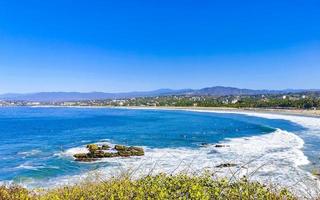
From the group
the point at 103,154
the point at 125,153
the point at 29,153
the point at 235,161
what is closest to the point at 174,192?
the point at 235,161

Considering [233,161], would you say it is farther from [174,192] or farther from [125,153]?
[174,192]

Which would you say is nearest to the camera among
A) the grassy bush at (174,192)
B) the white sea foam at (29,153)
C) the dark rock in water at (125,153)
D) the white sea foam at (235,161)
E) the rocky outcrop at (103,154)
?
the grassy bush at (174,192)

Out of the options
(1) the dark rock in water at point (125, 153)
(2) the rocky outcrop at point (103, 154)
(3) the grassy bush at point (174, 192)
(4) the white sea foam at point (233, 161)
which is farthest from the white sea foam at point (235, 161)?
(3) the grassy bush at point (174, 192)

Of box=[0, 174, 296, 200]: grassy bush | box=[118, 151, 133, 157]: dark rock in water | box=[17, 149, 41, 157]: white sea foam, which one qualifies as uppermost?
box=[0, 174, 296, 200]: grassy bush

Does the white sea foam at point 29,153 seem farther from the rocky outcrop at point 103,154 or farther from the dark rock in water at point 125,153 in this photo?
the dark rock in water at point 125,153

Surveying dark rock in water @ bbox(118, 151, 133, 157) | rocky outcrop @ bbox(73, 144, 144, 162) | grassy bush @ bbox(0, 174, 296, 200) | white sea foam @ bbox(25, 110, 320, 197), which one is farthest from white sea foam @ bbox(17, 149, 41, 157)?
grassy bush @ bbox(0, 174, 296, 200)

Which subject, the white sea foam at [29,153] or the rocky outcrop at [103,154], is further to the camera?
the white sea foam at [29,153]

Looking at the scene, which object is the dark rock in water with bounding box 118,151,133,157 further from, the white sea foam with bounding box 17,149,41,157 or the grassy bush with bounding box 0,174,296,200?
the grassy bush with bounding box 0,174,296,200

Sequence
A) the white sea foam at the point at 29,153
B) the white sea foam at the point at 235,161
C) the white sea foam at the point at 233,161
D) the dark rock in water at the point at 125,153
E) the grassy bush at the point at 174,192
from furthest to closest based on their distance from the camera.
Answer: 1. the white sea foam at the point at 29,153
2. the dark rock in water at the point at 125,153
3. the white sea foam at the point at 233,161
4. the white sea foam at the point at 235,161
5. the grassy bush at the point at 174,192

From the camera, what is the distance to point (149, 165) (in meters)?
34.5

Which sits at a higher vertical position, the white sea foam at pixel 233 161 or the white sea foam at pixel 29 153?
the white sea foam at pixel 233 161

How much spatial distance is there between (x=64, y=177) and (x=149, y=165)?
23.7 ft

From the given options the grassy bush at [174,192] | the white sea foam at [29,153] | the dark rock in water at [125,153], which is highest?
the grassy bush at [174,192]

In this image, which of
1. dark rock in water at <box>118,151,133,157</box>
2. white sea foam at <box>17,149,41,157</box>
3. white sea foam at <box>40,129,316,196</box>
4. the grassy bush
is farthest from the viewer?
white sea foam at <box>17,149,41,157</box>
